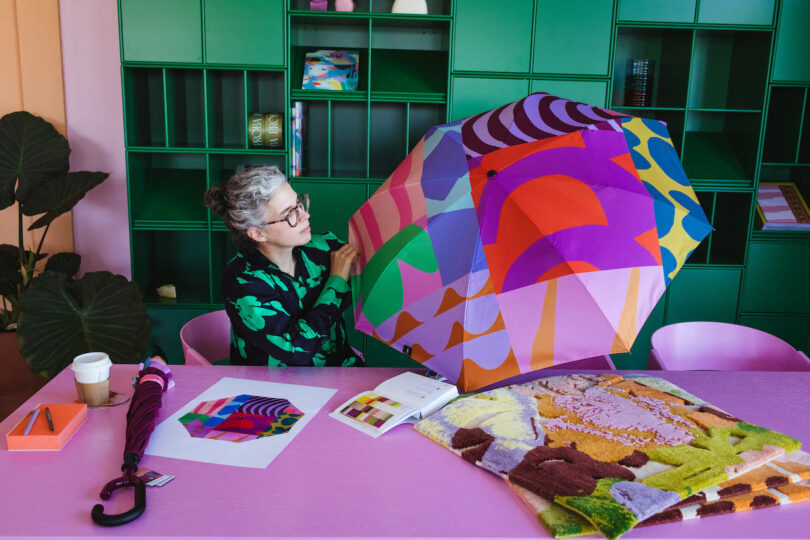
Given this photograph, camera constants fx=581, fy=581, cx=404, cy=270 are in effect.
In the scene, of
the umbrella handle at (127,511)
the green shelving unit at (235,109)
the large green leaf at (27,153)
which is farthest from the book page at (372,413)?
the large green leaf at (27,153)

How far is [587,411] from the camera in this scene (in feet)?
4.49

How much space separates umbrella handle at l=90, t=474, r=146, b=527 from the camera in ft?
3.19

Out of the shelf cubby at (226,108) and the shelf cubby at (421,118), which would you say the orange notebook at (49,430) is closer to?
the shelf cubby at (226,108)

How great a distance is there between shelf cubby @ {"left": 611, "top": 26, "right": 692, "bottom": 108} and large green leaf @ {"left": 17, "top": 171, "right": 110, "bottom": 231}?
9.91 ft

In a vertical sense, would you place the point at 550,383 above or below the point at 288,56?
below

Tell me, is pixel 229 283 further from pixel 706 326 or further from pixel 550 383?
pixel 706 326

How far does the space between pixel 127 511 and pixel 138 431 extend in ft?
0.76

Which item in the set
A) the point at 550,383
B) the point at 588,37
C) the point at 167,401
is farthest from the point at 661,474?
the point at 588,37

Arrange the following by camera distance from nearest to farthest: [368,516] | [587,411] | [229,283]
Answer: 1. [368,516]
2. [587,411]
3. [229,283]

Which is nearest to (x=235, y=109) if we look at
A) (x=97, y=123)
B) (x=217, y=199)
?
(x=97, y=123)

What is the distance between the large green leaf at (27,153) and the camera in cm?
291

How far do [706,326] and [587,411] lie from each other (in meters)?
1.06

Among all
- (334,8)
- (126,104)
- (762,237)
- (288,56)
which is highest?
(334,8)

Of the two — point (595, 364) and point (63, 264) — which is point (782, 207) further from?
point (63, 264)
